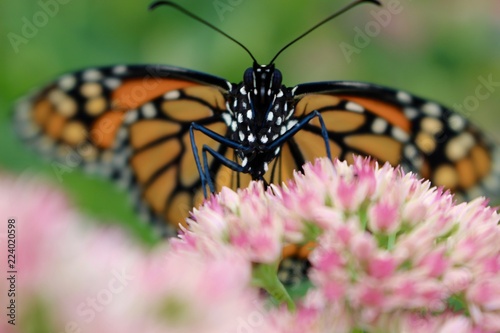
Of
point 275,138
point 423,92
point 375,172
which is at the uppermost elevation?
point 423,92

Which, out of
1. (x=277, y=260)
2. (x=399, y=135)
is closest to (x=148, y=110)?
(x=399, y=135)

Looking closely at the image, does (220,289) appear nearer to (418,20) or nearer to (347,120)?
(347,120)

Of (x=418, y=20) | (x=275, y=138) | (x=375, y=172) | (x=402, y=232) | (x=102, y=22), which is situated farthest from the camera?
(x=418, y=20)

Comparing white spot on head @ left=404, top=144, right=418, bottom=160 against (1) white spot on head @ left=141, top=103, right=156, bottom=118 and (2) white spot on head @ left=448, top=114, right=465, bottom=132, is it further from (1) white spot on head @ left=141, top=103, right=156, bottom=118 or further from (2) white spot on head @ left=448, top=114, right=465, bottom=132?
(1) white spot on head @ left=141, top=103, right=156, bottom=118

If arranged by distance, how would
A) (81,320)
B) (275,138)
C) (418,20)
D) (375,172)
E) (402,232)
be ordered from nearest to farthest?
(81,320) → (402,232) → (375,172) → (275,138) → (418,20)

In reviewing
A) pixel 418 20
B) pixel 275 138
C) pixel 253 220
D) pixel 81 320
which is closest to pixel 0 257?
pixel 81 320

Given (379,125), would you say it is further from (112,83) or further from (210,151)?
(112,83)

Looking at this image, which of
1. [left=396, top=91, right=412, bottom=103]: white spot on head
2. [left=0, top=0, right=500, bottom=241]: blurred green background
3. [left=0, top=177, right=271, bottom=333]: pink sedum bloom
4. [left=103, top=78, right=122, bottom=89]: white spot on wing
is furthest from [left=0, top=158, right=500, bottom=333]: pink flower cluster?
[left=0, top=0, right=500, bottom=241]: blurred green background

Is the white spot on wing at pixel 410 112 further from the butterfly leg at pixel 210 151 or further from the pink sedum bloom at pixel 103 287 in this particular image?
the pink sedum bloom at pixel 103 287
